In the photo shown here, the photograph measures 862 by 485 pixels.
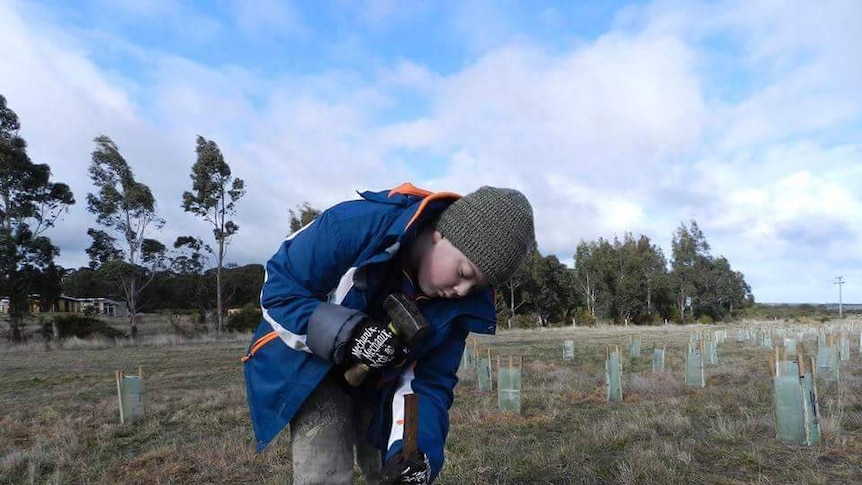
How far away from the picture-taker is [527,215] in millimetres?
2043

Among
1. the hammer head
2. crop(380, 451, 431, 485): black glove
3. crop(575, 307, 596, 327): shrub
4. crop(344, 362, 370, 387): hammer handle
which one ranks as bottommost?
crop(575, 307, 596, 327): shrub

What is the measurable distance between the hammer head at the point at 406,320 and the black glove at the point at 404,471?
1.36 feet

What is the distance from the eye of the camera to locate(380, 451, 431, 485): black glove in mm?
1938

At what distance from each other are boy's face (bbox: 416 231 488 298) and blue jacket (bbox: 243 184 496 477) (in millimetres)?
91

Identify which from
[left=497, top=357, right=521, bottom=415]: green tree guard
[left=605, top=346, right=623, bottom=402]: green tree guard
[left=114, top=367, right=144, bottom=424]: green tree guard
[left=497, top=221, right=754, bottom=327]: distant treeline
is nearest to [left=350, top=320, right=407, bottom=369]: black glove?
[left=497, top=357, right=521, bottom=415]: green tree guard

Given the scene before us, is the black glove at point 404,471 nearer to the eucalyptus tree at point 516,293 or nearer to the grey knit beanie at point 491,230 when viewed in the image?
the grey knit beanie at point 491,230

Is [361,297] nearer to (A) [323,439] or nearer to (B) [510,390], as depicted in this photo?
(A) [323,439]

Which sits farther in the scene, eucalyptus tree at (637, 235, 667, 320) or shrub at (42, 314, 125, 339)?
eucalyptus tree at (637, 235, 667, 320)

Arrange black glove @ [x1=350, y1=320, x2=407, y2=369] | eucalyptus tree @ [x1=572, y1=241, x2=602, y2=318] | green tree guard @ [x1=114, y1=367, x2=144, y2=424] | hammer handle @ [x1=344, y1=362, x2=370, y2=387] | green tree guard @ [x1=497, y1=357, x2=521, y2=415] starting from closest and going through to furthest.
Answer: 1. black glove @ [x1=350, y1=320, x2=407, y2=369]
2. hammer handle @ [x1=344, y1=362, x2=370, y2=387]
3. green tree guard @ [x1=114, y1=367, x2=144, y2=424]
4. green tree guard @ [x1=497, y1=357, x2=521, y2=415]
5. eucalyptus tree @ [x1=572, y1=241, x2=602, y2=318]

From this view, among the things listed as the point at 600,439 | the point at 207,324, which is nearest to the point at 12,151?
the point at 207,324

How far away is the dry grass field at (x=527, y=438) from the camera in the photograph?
4457 millimetres

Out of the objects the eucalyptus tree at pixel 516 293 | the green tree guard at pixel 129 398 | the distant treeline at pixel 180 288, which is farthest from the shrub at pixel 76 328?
the eucalyptus tree at pixel 516 293

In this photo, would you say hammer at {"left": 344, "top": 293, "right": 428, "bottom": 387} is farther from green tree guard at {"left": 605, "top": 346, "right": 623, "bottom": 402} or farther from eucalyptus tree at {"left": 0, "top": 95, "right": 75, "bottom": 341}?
eucalyptus tree at {"left": 0, "top": 95, "right": 75, "bottom": 341}

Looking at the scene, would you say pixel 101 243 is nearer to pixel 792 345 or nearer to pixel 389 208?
pixel 792 345
